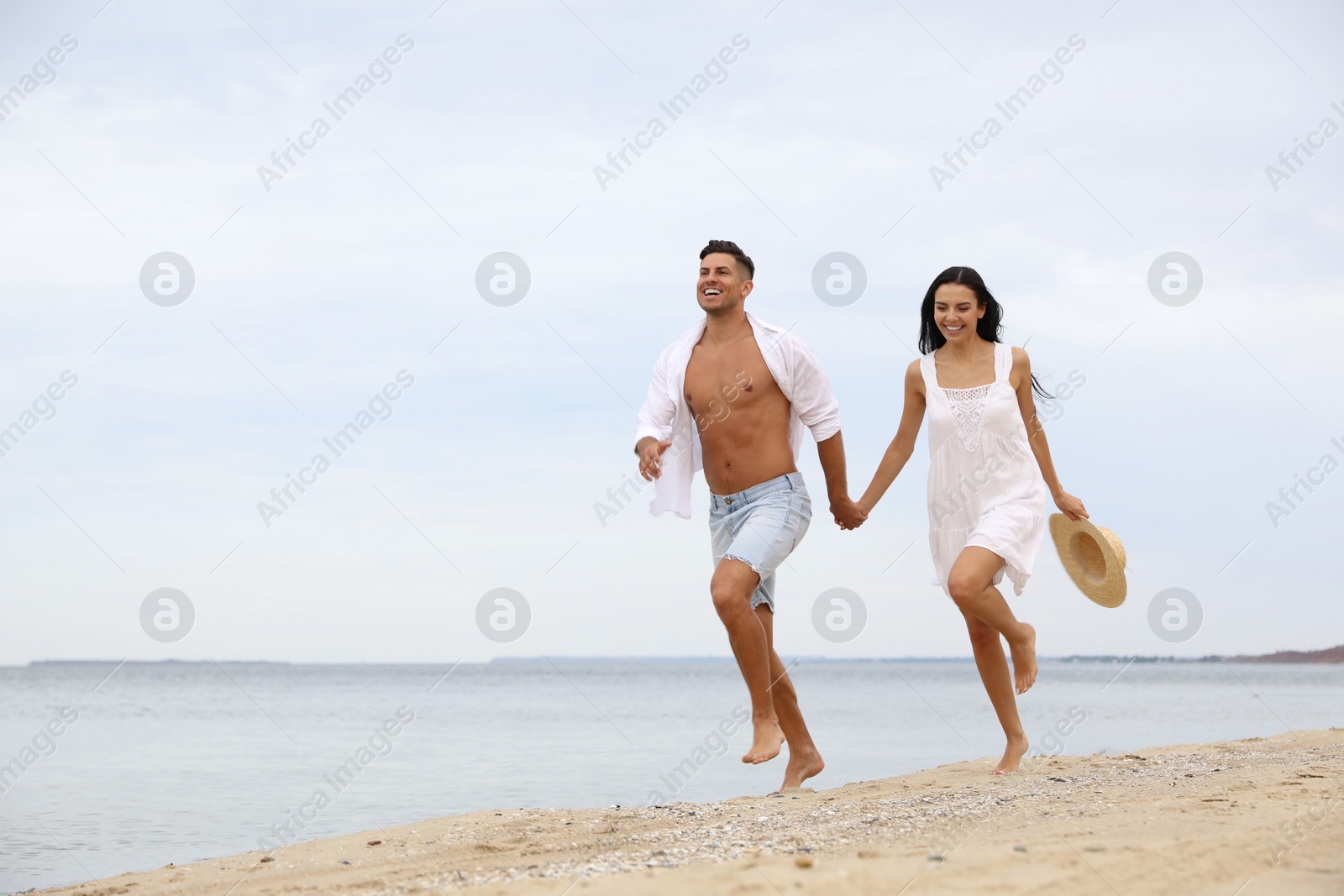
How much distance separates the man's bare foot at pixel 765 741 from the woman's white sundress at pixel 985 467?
1218mm

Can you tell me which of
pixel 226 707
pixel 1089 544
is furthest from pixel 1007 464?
pixel 226 707

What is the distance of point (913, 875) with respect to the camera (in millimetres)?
3064

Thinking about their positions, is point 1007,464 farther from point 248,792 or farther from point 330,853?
point 248,792

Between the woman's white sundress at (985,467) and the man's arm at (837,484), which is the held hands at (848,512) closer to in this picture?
the man's arm at (837,484)

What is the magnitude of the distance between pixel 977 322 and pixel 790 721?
2448 mm

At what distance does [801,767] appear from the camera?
6.40 m

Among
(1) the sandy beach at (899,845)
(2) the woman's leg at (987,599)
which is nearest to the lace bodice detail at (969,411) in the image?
(2) the woman's leg at (987,599)

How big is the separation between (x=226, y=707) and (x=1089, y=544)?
2984 centimetres

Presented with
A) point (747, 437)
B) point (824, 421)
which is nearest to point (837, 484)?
point (824, 421)

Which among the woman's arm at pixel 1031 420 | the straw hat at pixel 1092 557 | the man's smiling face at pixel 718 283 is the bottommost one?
the man's smiling face at pixel 718 283

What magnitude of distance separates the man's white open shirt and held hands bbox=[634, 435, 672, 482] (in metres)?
0.06

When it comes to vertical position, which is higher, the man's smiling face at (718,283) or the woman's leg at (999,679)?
the man's smiling face at (718,283)

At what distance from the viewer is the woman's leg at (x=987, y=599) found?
225 inches

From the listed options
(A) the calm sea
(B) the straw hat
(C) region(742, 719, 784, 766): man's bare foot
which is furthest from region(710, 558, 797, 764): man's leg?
(A) the calm sea
